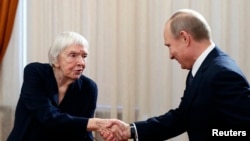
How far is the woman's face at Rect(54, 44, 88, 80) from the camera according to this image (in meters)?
2.42

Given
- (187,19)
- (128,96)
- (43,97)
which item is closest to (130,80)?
(128,96)

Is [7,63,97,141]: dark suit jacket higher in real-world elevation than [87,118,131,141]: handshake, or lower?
higher

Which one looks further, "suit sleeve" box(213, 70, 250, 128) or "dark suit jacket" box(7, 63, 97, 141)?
"dark suit jacket" box(7, 63, 97, 141)

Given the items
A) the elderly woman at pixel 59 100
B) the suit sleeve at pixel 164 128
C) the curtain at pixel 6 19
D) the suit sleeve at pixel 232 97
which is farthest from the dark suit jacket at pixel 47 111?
the curtain at pixel 6 19

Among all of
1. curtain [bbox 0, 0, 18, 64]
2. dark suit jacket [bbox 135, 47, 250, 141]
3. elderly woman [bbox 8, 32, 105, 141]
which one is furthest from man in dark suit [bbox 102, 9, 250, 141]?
curtain [bbox 0, 0, 18, 64]

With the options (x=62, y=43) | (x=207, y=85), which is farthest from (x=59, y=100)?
(x=207, y=85)

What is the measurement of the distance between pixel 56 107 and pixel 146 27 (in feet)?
3.34

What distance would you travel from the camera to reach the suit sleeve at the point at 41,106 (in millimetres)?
2260

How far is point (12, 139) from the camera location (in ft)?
7.79

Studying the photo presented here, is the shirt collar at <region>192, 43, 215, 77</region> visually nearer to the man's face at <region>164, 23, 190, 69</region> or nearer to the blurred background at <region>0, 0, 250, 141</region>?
the man's face at <region>164, 23, 190, 69</region>

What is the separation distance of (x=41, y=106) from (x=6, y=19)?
1.42m

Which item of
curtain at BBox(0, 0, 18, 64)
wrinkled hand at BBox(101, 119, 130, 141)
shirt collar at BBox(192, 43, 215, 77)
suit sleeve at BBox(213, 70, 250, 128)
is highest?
curtain at BBox(0, 0, 18, 64)

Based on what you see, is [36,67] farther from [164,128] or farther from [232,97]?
[232,97]

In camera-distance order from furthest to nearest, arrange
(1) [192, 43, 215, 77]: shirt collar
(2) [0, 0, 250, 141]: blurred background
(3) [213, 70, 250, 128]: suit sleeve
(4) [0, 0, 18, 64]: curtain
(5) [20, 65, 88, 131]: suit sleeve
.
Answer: (4) [0, 0, 18, 64]: curtain
(2) [0, 0, 250, 141]: blurred background
(5) [20, 65, 88, 131]: suit sleeve
(1) [192, 43, 215, 77]: shirt collar
(3) [213, 70, 250, 128]: suit sleeve
